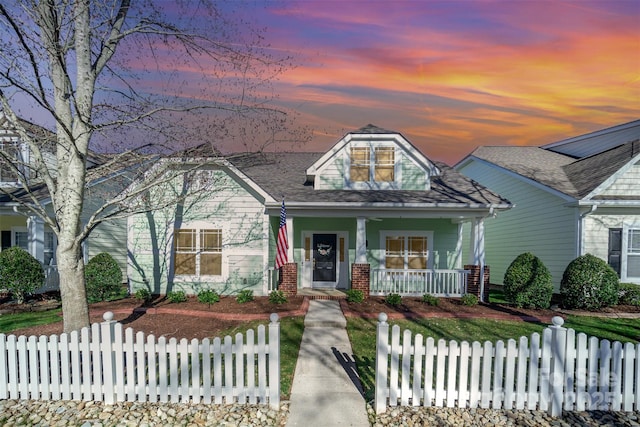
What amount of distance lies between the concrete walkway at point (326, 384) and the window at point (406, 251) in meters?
6.35

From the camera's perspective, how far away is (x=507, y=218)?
56.7 feet

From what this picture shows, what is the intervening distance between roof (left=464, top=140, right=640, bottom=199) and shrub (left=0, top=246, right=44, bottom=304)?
1847 cm

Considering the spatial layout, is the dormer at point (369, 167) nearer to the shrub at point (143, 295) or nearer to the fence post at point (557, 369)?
the shrub at point (143, 295)

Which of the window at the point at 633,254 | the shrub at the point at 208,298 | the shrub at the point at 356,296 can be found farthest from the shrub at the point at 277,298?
the window at the point at 633,254

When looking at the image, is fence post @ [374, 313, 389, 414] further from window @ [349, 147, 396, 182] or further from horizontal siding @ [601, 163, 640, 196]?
horizontal siding @ [601, 163, 640, 196]

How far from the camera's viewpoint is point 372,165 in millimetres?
14008

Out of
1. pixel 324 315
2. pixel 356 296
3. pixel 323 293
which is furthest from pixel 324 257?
pixel 324 315

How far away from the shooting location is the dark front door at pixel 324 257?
14672 millimetres

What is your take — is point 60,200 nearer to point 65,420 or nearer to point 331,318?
point 65,420

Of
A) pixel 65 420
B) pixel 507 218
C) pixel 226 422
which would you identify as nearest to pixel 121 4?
pixel 65 420

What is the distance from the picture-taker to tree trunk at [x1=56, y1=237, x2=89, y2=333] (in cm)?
688

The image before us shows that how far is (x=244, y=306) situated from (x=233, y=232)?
9.77 feet

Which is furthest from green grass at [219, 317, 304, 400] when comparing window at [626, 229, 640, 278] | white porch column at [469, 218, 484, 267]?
→ window at [626, 229, 640, 278]

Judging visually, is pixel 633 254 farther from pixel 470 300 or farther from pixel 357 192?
pixel 357 192
